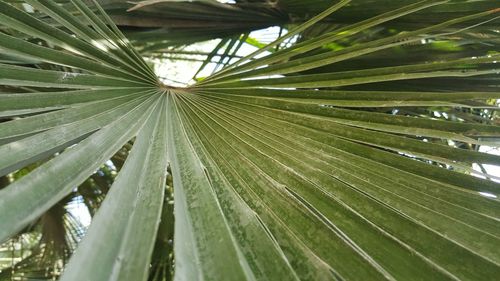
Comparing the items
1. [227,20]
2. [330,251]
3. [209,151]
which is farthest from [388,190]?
[227,20]

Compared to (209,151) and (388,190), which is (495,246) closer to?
(388,190)

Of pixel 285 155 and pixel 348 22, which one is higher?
pixel 348 22

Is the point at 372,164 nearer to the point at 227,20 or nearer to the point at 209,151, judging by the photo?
the point at 209,151

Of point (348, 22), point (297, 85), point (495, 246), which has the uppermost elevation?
point (348, 22)

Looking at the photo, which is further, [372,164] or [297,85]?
[297,85]

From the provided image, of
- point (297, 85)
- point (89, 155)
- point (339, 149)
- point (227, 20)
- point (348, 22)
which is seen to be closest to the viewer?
point (89, 155)

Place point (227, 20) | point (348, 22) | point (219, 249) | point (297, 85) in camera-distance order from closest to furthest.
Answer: point (219, 249) < point (297, 85) < point (348, 22) < point (227, 20)

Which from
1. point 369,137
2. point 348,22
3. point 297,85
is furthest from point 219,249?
point 348,22
